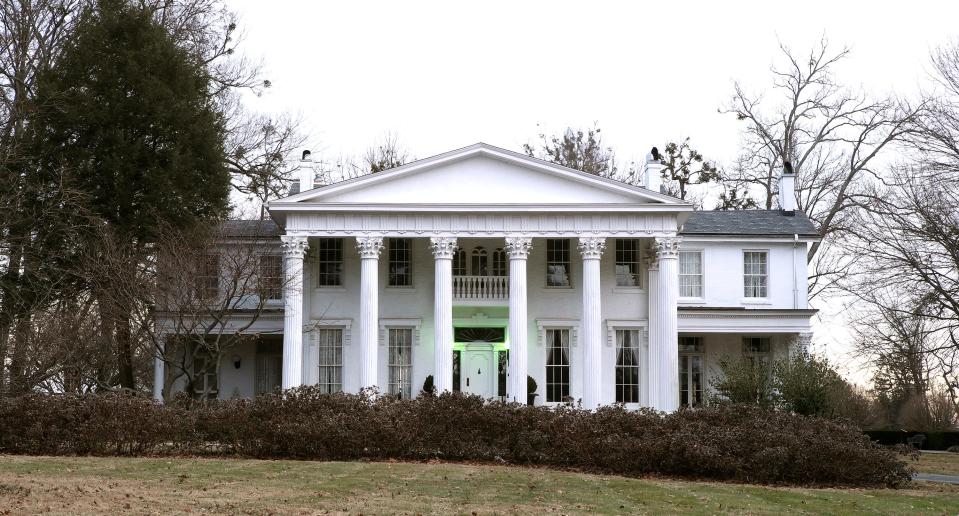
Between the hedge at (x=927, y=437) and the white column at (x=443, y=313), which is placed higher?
the white column at (x=443, y=313)

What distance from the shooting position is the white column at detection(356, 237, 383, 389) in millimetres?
34688

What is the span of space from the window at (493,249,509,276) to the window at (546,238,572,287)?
1.43 m

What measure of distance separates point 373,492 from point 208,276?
15339 mm

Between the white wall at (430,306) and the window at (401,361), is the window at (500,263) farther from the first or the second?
the window at (401,361)

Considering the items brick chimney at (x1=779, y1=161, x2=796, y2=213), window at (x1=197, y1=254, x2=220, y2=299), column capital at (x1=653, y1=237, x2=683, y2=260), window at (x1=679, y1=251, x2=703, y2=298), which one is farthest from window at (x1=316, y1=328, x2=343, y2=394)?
brick chimney at (x1=779, y1=161, x2=796, y2=213)

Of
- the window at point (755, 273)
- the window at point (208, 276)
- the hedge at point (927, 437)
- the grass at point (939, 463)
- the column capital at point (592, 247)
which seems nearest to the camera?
the grass at point (939, 463)

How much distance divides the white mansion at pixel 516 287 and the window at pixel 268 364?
0.06 meters

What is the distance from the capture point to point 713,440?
2209 centimetres

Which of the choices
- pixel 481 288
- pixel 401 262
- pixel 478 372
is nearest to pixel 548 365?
pixel 478 372

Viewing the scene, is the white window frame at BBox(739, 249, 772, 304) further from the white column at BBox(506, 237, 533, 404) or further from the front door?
the front door

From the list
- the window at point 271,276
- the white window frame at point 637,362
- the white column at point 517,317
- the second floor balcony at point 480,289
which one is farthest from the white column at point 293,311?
the white window frame at point 637,362

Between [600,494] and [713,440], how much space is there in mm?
4075

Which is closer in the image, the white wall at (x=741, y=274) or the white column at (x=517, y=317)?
the white column at (x=517, y=317)

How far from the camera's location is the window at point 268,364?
127 ft
